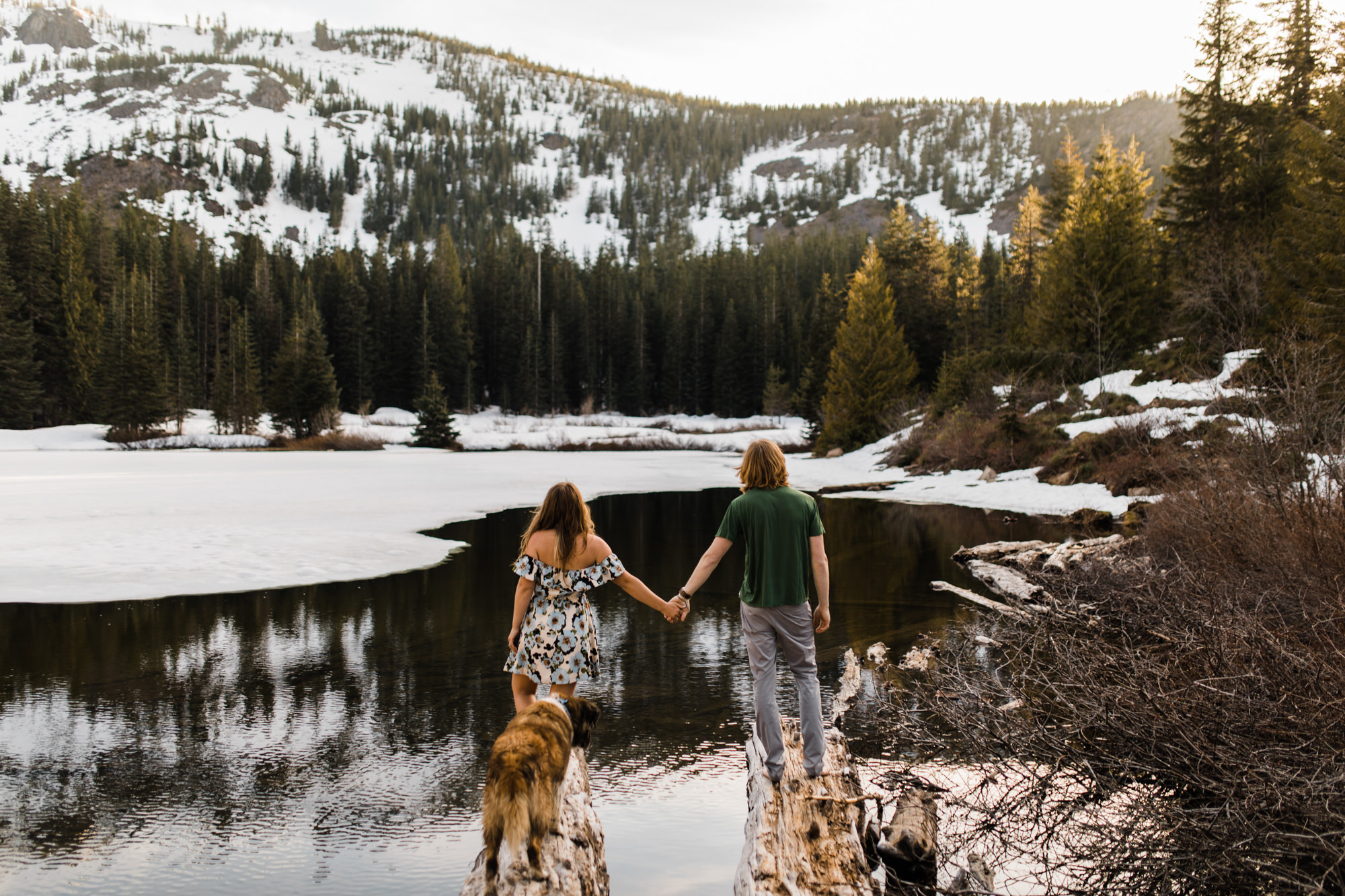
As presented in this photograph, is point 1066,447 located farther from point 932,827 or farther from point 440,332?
point 440,332

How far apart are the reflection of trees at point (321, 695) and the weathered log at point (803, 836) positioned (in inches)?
61.8

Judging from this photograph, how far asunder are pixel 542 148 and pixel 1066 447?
194021mm

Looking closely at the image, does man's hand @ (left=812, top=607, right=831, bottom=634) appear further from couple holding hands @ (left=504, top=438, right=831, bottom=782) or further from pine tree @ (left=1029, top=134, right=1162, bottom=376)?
pine tree @ (left=1029, top=134, right=1162, bottom=376)

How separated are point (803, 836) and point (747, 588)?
49.8 inches

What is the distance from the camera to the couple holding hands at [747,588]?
13.8 feet

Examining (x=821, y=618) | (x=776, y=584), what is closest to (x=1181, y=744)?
(x=821, y=618)

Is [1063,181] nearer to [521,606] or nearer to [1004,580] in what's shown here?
[1004,580]

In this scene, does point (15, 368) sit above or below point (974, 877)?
above

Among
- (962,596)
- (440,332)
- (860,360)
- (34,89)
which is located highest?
(34,89)

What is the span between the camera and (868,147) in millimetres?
184500

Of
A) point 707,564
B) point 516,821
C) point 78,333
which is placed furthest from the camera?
point 78,333

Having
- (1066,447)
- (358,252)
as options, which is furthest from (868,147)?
(1066,447)

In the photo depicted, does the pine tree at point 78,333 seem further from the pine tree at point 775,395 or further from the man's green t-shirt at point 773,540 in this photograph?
the man's green t-shirt at point 773,540

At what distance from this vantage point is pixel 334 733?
584cm
